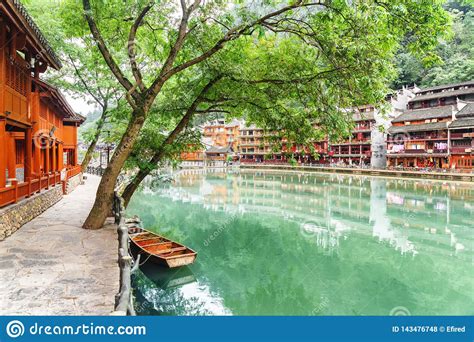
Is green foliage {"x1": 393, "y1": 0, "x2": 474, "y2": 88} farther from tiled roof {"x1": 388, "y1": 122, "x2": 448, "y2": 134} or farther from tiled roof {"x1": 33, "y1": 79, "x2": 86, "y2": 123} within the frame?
tiled roof {"x1": 33, "y1": 79, "x2": 86, "y2": 123}

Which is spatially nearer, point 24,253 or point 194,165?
point 24,253

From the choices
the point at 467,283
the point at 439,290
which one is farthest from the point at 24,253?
the point at 467,283

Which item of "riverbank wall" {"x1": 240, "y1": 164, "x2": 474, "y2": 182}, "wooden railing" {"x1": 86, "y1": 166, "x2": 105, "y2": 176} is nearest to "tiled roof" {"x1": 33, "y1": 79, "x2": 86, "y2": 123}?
"wooden railing" {"x1": 86, "y1": 166, "x2": 105, "y2": 176}

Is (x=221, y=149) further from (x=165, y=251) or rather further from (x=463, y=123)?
(x=165, y=251)

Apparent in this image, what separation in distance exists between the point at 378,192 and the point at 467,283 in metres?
26.7

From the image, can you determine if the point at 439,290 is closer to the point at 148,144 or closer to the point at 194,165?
the point at 148,144

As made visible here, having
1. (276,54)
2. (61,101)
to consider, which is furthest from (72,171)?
(276,54)

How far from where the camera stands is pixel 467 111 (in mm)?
51125

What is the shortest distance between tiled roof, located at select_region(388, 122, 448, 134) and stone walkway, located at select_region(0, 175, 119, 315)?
53.4m

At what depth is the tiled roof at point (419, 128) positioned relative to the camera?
52.1m

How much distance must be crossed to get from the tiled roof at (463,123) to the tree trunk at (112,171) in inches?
2014

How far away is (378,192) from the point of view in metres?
39.2

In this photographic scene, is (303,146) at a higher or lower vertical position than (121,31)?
lower

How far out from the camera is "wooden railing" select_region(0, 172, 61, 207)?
10.3 m
